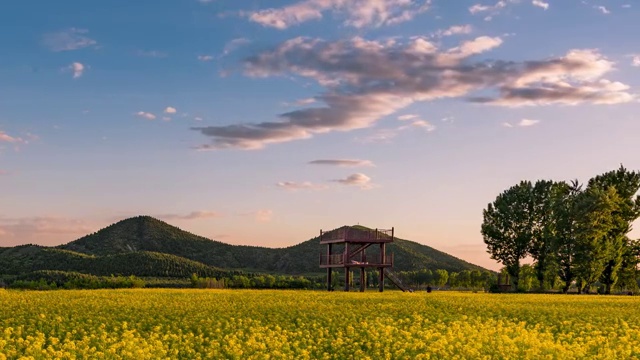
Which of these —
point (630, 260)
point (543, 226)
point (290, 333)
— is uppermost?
point (543, 226)

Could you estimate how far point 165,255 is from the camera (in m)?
124

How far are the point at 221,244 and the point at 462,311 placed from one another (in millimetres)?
135325

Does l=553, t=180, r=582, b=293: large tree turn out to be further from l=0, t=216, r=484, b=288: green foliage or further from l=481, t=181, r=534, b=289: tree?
l=0, t=216, r=484, b=288: green foliage

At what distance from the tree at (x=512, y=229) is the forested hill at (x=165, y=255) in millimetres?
47239

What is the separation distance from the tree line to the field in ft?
131

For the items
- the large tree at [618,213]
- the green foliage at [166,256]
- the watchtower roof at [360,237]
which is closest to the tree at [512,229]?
the large tree at [618,213]

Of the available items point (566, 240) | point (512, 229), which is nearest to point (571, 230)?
point (566, 240)

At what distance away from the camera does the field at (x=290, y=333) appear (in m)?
18.8

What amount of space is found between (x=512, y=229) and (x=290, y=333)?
6625 centimetres

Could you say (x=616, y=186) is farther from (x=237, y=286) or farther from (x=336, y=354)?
(x=336, y=354)

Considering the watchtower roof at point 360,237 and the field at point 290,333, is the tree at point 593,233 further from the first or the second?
the field at point 290,333

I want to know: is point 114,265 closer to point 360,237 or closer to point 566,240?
point 360,237

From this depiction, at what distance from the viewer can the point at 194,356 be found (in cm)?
1914

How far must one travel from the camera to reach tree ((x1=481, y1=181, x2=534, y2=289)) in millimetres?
83319
